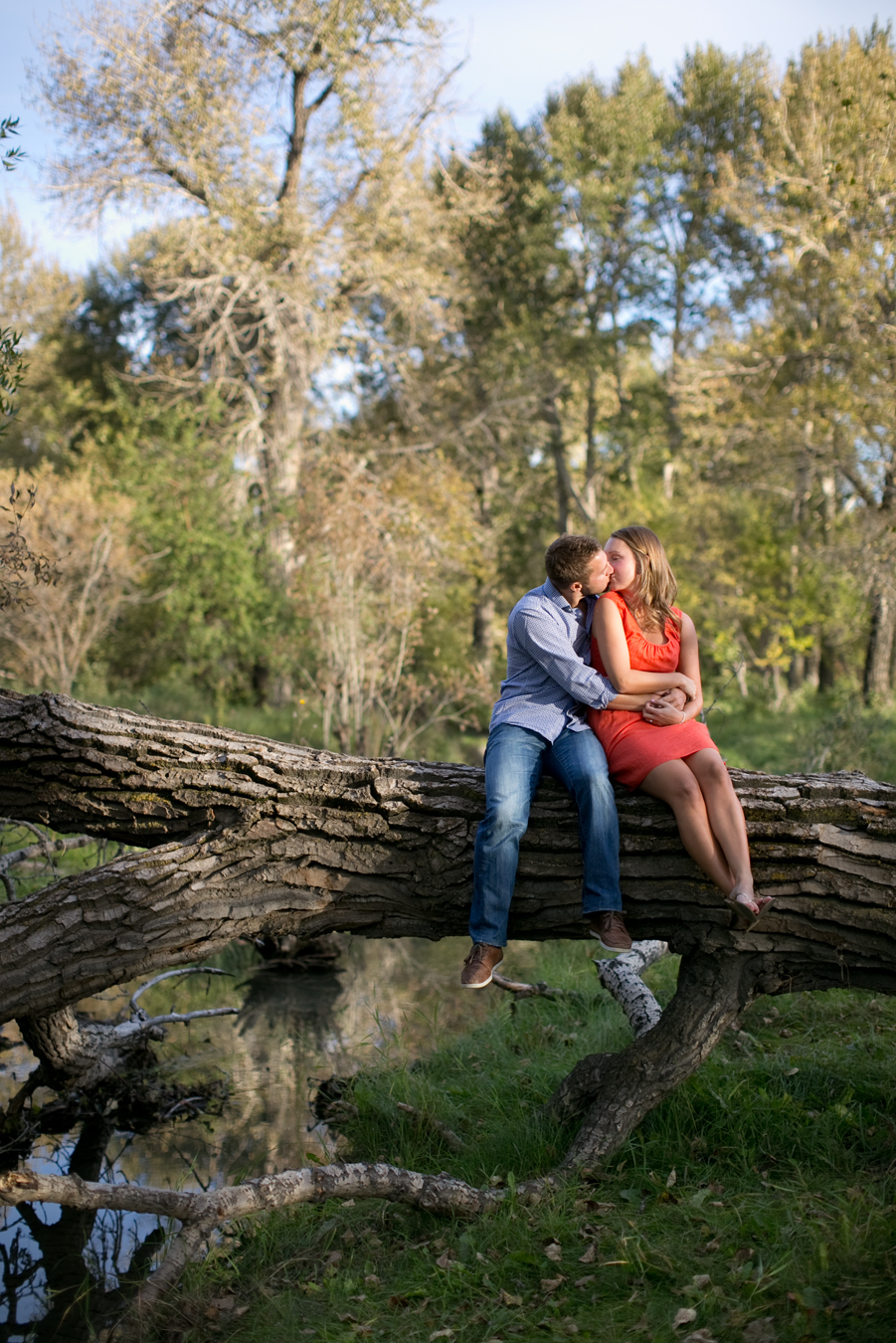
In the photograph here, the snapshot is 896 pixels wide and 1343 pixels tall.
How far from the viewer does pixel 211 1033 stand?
6.98 m

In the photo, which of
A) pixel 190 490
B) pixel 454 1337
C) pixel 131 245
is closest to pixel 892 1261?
pixel 454 1337

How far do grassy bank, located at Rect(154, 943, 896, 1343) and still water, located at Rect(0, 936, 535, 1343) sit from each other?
0.61m

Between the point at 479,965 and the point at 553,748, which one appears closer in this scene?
the point at 479,965

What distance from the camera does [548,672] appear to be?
4262 millimetres

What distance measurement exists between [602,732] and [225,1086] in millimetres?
3447

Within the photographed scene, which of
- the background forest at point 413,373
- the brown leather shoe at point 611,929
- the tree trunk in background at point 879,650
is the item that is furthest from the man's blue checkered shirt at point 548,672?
the tree trunk in background at point 879,650

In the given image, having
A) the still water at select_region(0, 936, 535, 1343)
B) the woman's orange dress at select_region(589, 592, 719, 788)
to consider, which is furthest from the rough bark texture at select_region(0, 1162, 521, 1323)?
the woman's orange dress at select_region(589, 592, 719, 788)

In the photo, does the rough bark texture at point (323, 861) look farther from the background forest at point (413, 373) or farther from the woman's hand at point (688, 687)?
the background forest at point (413, 373)

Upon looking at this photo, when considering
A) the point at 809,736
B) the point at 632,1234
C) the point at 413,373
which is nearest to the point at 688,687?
the point at 632,1234

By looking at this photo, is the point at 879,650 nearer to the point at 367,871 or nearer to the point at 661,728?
the point at 661,728

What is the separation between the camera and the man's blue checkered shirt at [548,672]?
13.7 ft

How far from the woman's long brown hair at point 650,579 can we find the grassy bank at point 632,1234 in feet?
6.92

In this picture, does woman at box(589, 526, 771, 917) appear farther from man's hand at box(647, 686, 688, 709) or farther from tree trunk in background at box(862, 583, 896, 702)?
tree trunk in background at box(862, 583, 896, 702)

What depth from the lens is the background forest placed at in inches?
580
